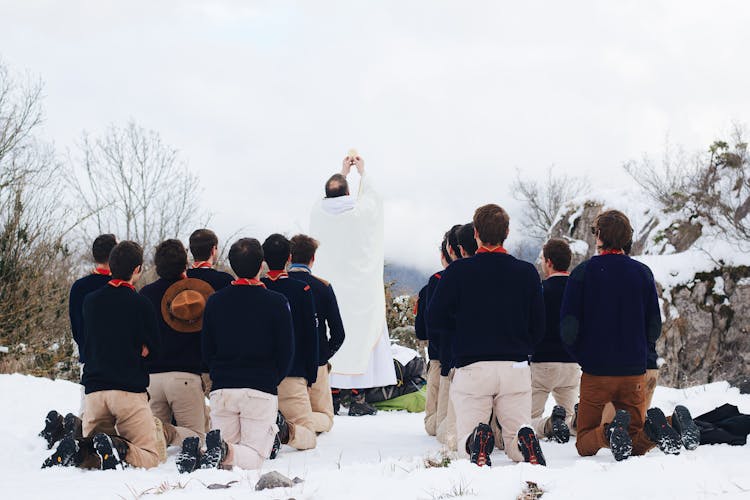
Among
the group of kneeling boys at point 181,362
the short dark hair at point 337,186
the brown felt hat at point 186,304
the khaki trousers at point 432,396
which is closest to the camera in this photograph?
the group of kneeling boys at point 181,362

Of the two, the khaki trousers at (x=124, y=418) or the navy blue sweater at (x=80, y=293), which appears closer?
the khaki trousers at (x=124, y=418)

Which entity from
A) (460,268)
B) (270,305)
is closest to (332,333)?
(270,305)

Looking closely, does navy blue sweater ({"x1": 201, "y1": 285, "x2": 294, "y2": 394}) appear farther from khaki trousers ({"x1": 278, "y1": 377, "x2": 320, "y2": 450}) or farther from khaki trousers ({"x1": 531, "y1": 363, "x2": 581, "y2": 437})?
khaki trousers ({"x1": 531, "y1": 363, "x2": 581, "y2": 437})

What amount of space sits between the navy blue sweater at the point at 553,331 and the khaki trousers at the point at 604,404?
1017mm

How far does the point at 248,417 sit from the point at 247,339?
20.7 inches

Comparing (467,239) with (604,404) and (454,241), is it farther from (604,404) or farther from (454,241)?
(604,404)

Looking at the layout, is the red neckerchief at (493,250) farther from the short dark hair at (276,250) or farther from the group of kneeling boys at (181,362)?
the short dark hair at (276,250)

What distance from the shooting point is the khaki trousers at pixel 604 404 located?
5.09 metres

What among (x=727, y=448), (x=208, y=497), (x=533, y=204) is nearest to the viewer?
(x=208, y=497)

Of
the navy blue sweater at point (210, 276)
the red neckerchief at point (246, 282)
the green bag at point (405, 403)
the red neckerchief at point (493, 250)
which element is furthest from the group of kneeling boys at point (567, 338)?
the green bag at point (405, 403)

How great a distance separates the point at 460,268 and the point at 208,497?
7.13 ft

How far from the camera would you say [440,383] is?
637 centimetres

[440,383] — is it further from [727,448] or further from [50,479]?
[50,479]

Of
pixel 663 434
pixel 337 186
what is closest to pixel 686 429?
pixel 663 434
